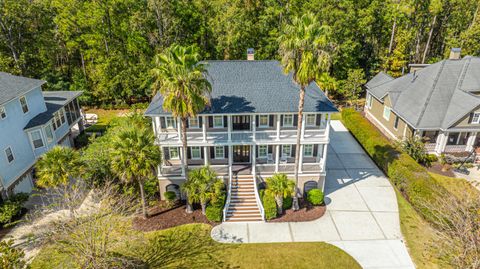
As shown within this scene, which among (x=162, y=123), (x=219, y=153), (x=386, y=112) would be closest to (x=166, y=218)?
(x=219, y=153)

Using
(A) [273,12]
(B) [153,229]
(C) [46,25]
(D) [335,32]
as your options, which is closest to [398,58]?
(D) [335,32]

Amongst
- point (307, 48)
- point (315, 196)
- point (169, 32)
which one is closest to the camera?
point (307, 48)

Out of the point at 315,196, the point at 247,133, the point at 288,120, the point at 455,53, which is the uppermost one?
the point at 455,53

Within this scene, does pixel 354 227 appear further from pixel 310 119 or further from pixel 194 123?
pixel 194 123

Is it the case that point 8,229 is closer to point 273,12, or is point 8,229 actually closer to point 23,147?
point 23,147

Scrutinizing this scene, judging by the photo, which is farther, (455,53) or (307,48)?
(455,53)

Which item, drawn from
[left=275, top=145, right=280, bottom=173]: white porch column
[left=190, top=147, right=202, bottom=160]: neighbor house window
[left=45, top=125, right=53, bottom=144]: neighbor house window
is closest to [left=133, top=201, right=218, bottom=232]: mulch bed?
[left=190, top=147, right=202, bottom=160]: neighbor house window

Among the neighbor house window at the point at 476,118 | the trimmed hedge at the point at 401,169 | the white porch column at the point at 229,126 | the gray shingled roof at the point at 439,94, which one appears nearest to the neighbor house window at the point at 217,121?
the white porch column at the point at 229,126

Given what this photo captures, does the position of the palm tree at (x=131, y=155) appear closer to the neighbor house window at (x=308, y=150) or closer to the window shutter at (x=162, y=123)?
the window shutter at (x=162, y=123)
